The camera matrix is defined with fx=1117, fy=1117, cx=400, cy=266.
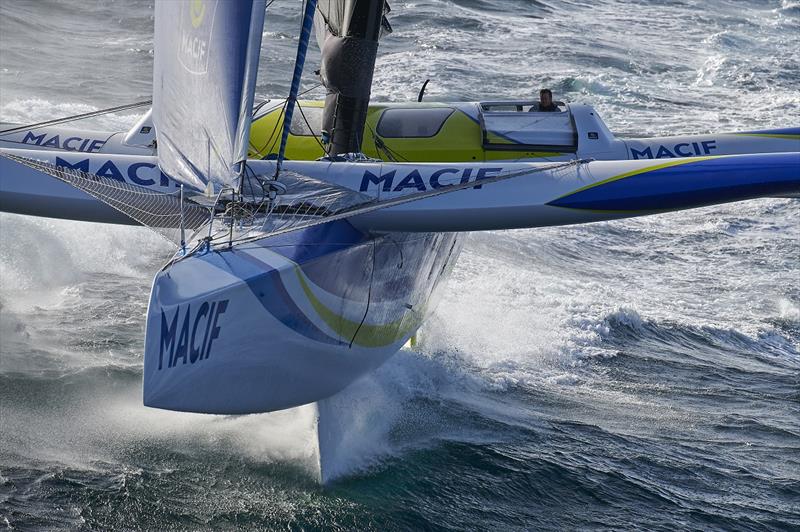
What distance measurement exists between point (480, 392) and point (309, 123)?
8.40ft

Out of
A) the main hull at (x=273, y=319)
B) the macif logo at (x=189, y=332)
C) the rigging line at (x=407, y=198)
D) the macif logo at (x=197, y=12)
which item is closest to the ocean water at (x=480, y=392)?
the main hull at (x=273, y=319)

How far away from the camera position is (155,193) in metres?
5.52

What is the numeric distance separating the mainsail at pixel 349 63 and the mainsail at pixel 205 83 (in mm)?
1906

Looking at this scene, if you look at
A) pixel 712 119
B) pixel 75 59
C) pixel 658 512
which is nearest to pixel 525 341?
pixel 658 512

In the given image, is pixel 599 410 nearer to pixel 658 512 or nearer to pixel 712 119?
pixel 658 512

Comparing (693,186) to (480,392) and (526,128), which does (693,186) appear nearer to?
(480,392)

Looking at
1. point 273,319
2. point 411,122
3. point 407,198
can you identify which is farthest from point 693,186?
point 411,122

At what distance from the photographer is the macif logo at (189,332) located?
168 inches

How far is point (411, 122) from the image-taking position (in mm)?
8672

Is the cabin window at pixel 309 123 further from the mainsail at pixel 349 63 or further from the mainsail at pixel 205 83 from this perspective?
the mainsail at pixel 205 83

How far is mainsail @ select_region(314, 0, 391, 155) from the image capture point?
6836mm

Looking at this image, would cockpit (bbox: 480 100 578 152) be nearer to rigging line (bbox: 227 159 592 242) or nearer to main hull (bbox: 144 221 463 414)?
main hull (bbox: 144 221 463 414)

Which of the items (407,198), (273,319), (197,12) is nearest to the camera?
(197,12)

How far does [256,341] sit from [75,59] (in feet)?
37.4
